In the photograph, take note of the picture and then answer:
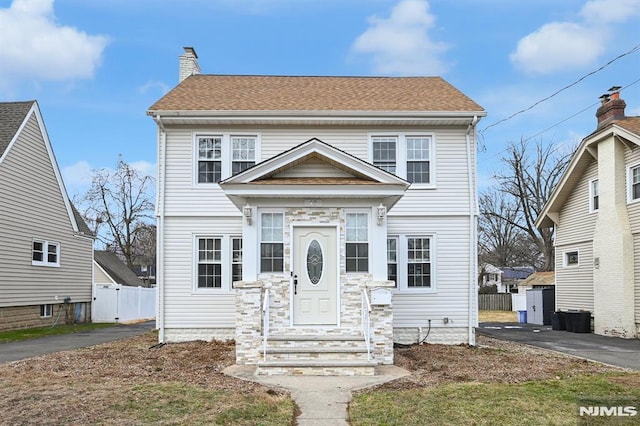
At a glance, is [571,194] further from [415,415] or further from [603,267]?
[415,415]

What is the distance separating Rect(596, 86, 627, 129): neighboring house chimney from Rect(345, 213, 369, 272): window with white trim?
483 inches

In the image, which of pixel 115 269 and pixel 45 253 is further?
pixel 115 269

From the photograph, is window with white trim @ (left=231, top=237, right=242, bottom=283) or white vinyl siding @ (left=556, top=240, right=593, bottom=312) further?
white vinyl siding @ (left=556, top=240, right=593, bottom=312)

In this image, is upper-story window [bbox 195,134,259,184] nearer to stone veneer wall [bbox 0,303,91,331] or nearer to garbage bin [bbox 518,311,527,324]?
stone veneer wall [bbox 0,303,91,331]

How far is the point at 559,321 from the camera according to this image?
72.1 feet

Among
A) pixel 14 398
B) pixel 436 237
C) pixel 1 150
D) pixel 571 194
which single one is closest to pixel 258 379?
pixel 14 398

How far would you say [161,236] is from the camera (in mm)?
15094

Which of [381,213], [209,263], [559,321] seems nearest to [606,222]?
[559,321]

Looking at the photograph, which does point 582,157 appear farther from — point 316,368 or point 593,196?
point 316,368

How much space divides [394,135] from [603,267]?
9.37m

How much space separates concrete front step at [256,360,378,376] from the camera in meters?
10.2

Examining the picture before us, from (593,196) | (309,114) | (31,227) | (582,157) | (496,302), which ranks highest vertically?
(309,114)

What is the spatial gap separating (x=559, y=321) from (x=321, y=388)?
15.6 m

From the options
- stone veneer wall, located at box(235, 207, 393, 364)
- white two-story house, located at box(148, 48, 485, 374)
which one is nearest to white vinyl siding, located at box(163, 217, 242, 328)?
white two-story house, located at box(148, 48, 485, 374)
